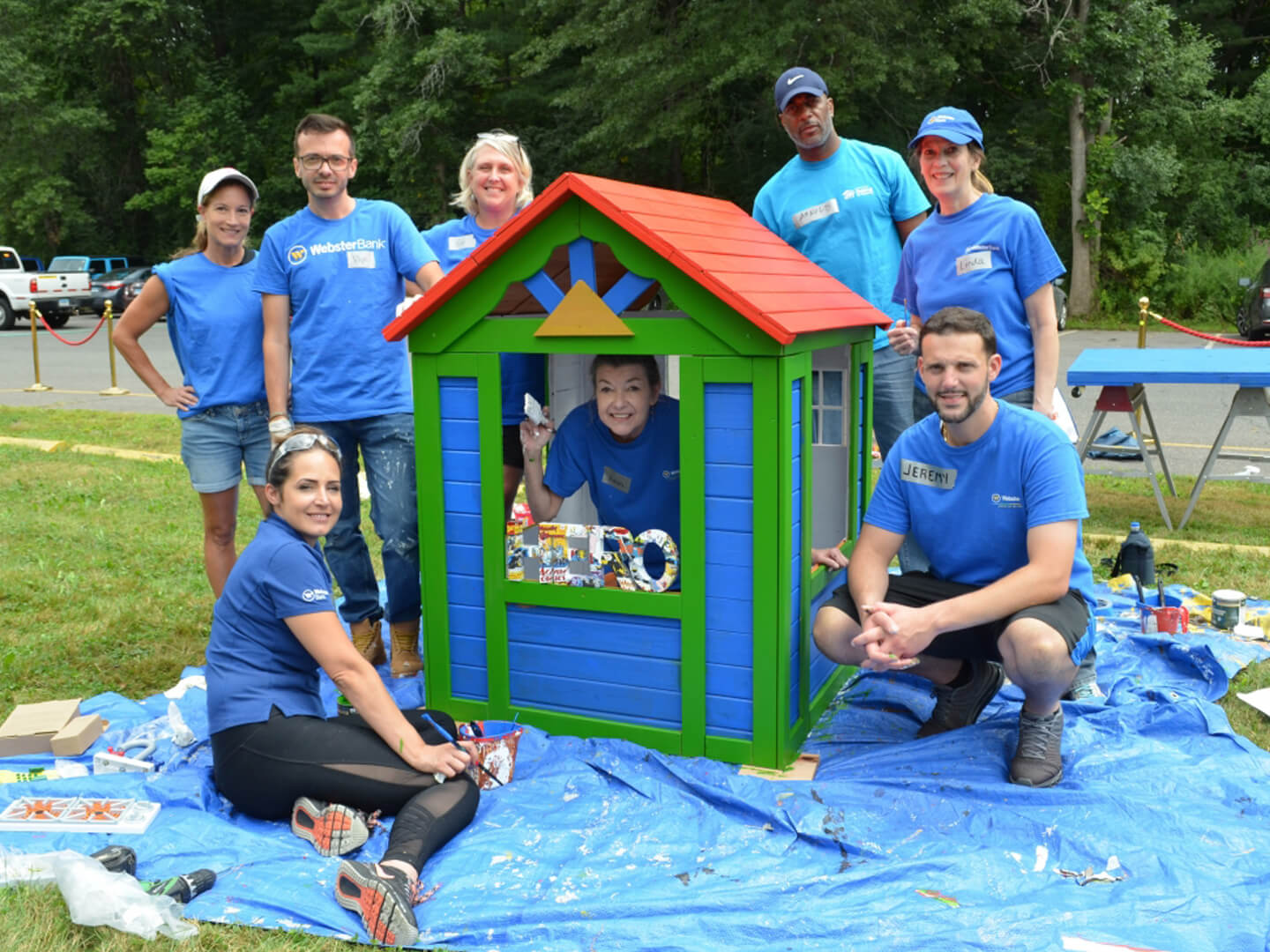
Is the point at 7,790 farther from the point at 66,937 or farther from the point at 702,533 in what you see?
the point at 702,533

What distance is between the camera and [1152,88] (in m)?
19.8

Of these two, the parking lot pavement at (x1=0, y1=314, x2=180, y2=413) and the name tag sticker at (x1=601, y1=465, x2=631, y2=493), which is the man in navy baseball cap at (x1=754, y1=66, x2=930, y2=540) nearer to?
the name tag sticker at (x1=601, y1=465, x2=631, y2=493)

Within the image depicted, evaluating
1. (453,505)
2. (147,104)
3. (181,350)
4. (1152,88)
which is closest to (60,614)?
(181,350)

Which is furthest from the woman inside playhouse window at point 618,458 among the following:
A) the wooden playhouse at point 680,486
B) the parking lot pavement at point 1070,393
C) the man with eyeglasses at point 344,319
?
the parking lot pavement at point 1070,393

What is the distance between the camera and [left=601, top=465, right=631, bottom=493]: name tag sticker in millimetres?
3877

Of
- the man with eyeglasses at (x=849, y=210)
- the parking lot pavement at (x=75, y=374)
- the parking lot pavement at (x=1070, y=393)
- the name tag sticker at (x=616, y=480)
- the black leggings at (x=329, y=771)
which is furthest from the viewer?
the parking lot pavement at (x=75, y=374)

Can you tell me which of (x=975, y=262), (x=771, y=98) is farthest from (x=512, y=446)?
(x=771, y=98)

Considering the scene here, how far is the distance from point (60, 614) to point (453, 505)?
2.45 meters

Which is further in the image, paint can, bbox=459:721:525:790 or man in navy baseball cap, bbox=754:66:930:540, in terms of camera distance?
man in navy baseball cap, bbox=754:66:930:540

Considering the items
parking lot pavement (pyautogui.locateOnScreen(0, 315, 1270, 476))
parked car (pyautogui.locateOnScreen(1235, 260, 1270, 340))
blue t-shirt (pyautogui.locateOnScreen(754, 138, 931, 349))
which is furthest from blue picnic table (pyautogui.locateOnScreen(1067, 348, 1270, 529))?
parked car (pyautogui.locateOnScreen(1235, 260, 1270, 340))

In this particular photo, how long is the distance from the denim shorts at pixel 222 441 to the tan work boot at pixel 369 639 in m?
0.70

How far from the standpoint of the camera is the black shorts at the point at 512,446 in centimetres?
435

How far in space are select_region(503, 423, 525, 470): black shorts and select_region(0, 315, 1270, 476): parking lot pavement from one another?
438 cm

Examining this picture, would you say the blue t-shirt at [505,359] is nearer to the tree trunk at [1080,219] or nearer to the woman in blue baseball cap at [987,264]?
the woman in blue baseball cap at [987,264]
